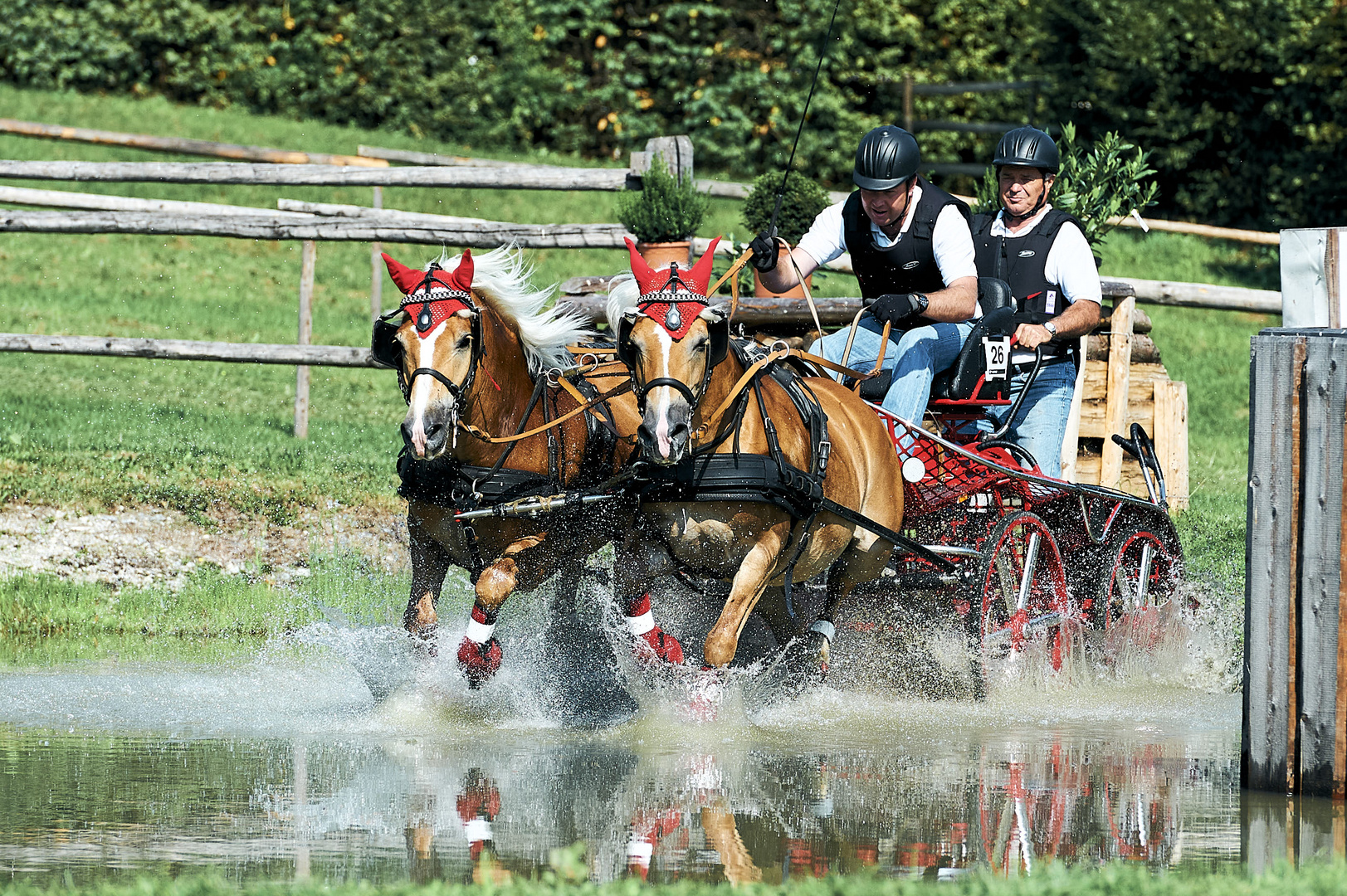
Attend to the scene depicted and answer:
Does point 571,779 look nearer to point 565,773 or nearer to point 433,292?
point 565,773

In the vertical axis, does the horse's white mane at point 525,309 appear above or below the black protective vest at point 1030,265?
below

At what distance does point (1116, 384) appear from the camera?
32.8ft

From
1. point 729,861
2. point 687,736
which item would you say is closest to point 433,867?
point 729,861

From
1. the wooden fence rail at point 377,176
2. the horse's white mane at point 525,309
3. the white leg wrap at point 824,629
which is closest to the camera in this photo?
the horse's white mane at point 525,309

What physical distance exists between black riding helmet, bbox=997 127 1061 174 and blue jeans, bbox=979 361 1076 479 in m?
0.94

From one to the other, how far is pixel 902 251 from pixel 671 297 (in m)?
2.20

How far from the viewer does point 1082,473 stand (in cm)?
1046

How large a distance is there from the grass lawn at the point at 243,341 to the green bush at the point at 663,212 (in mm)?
2230

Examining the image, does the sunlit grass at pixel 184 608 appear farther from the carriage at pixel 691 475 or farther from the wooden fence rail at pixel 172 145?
the wooden fence rail at pixel 172 145

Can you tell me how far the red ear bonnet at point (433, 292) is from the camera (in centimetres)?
572

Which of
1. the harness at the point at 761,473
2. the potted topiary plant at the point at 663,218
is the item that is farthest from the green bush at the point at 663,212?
the harness at the point at 761,473

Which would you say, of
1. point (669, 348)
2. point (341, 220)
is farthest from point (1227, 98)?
point (669, 348)

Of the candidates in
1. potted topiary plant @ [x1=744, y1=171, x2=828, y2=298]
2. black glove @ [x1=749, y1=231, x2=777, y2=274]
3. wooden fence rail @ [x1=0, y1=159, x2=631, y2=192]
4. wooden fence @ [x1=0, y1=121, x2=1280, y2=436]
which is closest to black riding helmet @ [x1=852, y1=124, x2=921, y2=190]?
black glove @ [x1=749, y1=231, x2=777, y2=274]

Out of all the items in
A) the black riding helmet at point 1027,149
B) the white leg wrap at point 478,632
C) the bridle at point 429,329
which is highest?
the black riding helmet at point 1027,149
